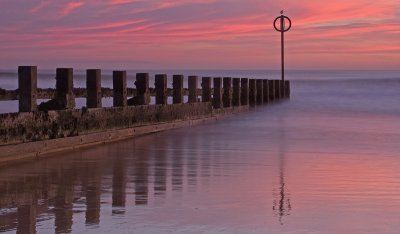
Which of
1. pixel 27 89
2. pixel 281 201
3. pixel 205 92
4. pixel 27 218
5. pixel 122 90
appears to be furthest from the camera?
pixel 205 92

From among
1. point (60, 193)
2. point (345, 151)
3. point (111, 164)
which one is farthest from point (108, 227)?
point (345, 151)

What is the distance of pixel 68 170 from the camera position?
8.60 m

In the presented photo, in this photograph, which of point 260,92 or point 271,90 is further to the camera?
point 271,90

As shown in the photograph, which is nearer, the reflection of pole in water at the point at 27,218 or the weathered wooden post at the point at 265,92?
the reflection of pole in water at the point at 27,218

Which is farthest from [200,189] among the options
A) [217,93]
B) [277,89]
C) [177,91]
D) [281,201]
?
[277,89]

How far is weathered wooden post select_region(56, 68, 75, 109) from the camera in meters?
11.1

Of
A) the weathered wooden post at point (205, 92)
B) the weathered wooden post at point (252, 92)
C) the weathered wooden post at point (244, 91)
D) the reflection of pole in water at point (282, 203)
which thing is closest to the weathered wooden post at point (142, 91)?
the weathered wooden post at point (205, 92)

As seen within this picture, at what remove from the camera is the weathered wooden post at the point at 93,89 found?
12.1 metres

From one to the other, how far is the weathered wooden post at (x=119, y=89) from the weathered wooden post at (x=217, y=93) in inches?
323

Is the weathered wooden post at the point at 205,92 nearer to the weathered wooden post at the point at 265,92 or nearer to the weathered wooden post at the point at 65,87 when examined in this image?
the weathered wooden post at the point at 65,87

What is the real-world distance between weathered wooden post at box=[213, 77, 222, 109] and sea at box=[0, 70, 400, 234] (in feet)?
29.8

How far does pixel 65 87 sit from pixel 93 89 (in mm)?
1035

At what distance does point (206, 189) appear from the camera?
23.8 feet

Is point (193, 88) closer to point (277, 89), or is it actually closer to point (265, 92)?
point (265, 92)
